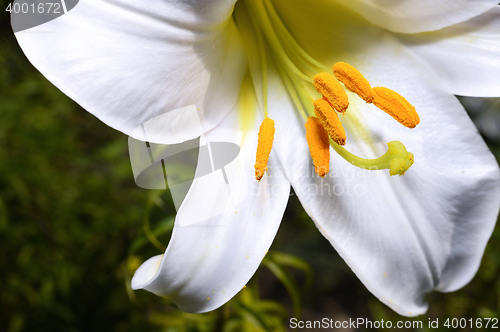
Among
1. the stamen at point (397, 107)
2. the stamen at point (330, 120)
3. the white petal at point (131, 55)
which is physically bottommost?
the stamen at point (330, 120)

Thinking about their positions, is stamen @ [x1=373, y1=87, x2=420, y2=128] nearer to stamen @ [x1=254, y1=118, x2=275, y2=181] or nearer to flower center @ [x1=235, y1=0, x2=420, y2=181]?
flower center @ [x1=235, y1=0, x2=420, y2=181]

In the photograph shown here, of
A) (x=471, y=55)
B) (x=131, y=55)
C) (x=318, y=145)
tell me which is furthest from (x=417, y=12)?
(x=131, y=55)

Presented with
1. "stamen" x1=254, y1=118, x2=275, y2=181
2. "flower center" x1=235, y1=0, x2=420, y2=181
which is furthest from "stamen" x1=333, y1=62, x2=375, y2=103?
"stamen" x1=254, y1=118, x2=275, y2=181

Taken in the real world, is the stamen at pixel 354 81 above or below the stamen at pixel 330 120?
above

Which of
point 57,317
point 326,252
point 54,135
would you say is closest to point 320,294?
point 326,252

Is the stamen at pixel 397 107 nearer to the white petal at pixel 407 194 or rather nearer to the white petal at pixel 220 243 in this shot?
the white petal at pixel 407 194

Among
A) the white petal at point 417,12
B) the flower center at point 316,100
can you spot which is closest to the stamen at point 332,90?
the flower center at point 316,100

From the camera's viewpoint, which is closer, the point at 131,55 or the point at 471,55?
the point at 131,55

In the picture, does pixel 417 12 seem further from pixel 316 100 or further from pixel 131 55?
pixel 131 55
